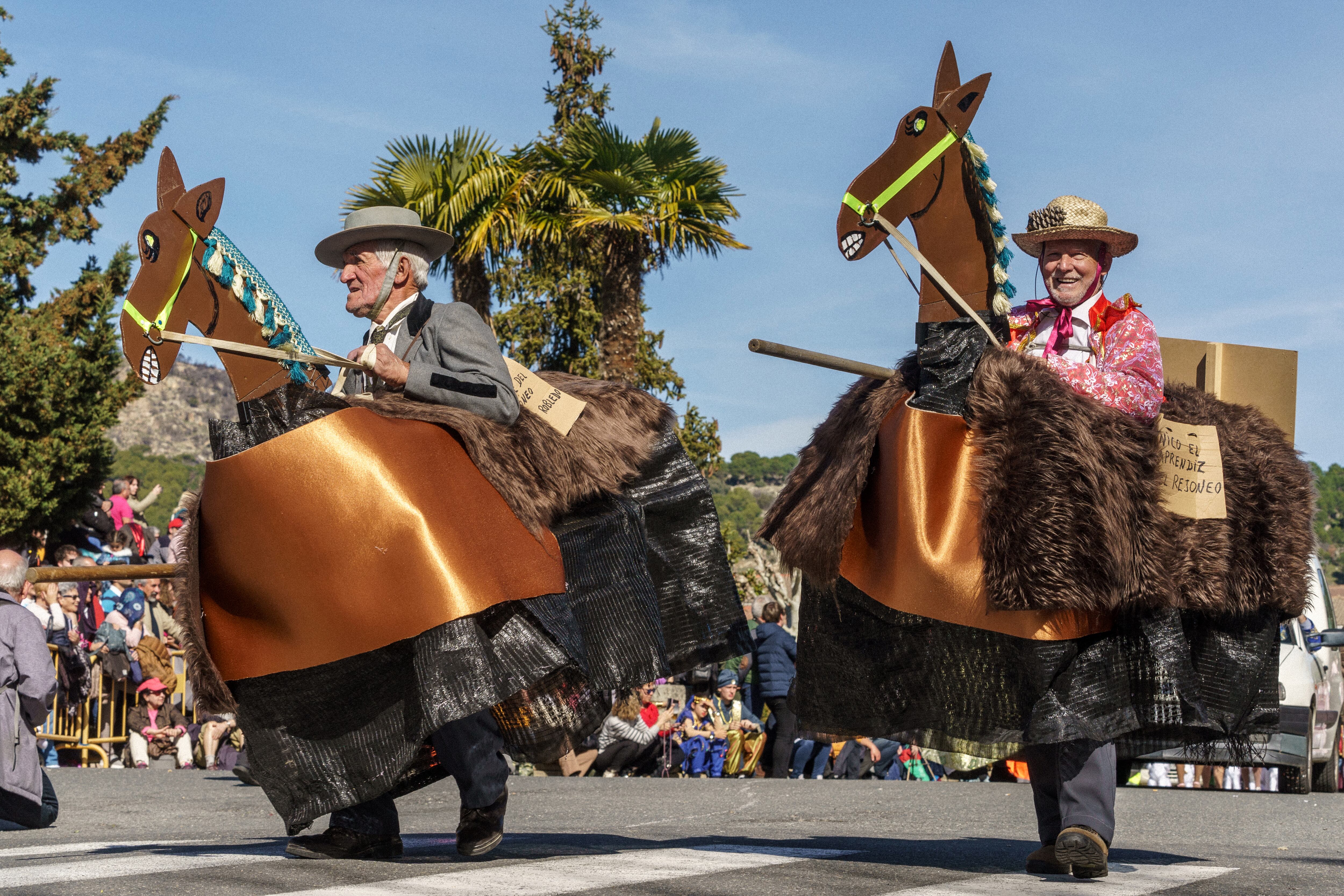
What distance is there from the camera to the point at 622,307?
20891 millimetres

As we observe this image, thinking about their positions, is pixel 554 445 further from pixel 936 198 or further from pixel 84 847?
pixel 84 847

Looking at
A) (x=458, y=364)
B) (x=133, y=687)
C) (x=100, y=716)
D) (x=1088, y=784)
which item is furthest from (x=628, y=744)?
(x=1088, y=784)

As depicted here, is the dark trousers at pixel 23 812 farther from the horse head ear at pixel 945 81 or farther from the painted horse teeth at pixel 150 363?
the horse head ear at pixel 945 81

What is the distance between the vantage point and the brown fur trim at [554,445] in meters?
4.73

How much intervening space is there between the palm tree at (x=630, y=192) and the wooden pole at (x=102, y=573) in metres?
14.4

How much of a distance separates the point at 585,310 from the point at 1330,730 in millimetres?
12973

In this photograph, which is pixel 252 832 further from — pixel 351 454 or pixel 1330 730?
pixel 1330 730

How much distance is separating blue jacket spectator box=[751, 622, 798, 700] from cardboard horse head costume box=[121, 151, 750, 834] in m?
7.98

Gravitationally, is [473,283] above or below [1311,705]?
above

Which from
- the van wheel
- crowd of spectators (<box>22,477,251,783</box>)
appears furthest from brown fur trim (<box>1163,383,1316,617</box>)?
crowd of spectators (<box>22,477,251,783</box>)

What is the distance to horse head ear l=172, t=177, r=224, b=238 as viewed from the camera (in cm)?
513

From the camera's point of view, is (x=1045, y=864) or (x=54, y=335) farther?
(x=54, y=335)

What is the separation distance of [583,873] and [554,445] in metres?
1.36

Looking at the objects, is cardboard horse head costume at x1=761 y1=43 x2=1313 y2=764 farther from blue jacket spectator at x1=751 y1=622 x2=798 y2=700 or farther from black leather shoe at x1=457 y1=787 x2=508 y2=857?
blue jacket spectator at x1=751 y1=622 x2=798 y2=700
